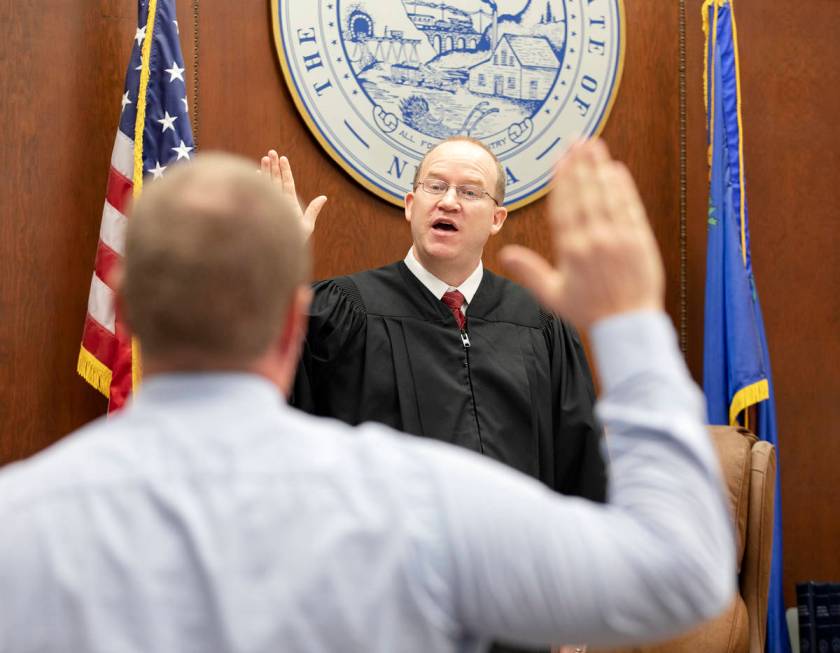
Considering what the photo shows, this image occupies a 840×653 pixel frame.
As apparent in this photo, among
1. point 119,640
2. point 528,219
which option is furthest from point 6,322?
point 119,640

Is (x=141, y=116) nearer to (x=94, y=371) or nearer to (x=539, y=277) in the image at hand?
(x=94, y=371)

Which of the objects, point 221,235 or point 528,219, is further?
point 528,219

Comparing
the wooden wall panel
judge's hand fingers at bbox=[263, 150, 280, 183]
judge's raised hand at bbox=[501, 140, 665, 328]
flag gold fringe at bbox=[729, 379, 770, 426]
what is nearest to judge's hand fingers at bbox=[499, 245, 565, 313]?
judge's raised hand at bbox=[501, 140, 665, 328]

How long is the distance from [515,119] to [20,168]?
1829 millimetres

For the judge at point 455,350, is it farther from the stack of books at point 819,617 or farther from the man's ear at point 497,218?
the stack of books at point 819,617

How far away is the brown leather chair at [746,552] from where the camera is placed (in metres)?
3.58

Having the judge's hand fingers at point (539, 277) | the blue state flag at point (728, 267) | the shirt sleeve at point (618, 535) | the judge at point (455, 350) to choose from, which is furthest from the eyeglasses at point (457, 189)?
the shirt sleeve at point (618, 535)

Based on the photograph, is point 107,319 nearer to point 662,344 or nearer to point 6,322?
point 6,322

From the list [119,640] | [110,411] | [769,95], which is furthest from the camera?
[769,95]

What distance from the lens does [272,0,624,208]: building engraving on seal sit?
404cm

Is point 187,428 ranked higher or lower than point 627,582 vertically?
higher

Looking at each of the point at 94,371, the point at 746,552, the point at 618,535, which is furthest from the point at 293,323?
the point at 746,552

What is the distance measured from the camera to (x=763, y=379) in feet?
13.9

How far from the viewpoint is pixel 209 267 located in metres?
0.90
